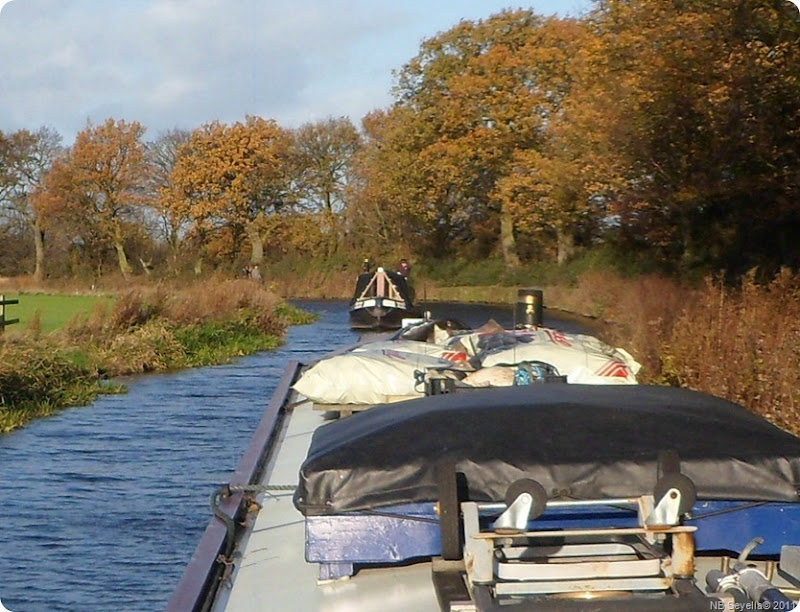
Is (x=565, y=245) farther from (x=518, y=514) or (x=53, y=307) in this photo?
(x=518, y=514)

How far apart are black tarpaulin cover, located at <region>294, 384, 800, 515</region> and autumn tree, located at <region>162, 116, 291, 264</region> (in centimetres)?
5149

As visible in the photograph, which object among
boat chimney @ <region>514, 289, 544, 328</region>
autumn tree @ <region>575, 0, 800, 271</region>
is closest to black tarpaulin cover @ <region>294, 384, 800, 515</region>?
boat chimney @ <region>514, 289, 544, 328</region>

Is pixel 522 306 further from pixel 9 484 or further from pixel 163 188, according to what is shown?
pixel 163 188

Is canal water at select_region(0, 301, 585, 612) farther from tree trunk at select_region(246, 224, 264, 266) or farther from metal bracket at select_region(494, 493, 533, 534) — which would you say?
tree trunk at select_region(246, 224, 264, 266)

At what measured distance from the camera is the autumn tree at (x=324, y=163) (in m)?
55.8

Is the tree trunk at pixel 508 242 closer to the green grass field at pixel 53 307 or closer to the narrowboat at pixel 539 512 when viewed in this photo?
the green grass field at pixel 53 307

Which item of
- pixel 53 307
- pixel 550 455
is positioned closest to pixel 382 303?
pixel 53 307

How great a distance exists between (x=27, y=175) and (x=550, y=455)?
54.0 m

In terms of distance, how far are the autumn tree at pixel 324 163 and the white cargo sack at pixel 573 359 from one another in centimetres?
4755

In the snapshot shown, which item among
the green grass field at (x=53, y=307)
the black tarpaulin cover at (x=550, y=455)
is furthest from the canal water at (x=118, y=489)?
the green grass field at (x=53, y=307)

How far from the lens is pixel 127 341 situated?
21.8 meters

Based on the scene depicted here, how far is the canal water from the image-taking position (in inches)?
323

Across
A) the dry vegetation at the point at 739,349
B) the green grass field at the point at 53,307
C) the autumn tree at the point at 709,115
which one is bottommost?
the green grass field at the point at 53,307

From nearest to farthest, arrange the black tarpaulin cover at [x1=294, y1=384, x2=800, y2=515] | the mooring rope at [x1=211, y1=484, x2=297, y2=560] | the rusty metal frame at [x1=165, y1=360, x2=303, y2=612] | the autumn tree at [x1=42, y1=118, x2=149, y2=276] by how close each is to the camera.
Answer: the black tarpaulin cover at [x1=294, y1=384, x2=800, y2=515], the rusty metal frame at [x1=165, y1=360, x2=303, y2=612], the mooring rope at [x1=211, y1=484, x2=297, y2=560], the autumn tree at [x1=42, y1=118, x2=149, y2=276]
